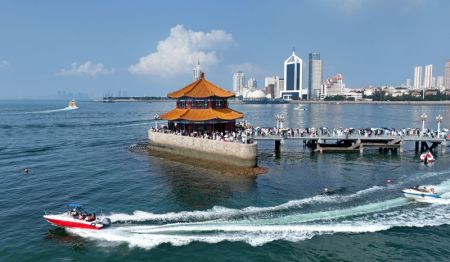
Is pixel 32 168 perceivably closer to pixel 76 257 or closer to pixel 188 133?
pixel 188 133

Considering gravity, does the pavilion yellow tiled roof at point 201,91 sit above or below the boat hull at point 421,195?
above

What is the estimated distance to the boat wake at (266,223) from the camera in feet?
84.8

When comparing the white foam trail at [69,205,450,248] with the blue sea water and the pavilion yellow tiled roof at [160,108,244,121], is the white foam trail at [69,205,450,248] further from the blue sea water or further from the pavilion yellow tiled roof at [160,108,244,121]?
the pavilion yellow tiled roof at [160,108,244,121]

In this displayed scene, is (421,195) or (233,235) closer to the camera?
(233,235)

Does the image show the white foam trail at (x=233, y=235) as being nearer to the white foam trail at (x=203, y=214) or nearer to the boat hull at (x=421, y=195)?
the white foam trail at (x=203, y=214)

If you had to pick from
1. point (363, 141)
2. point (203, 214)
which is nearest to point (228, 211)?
point (203, 214)

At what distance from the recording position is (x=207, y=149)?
50.8 m

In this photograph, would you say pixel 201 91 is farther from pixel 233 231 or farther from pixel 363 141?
pixel 233 231

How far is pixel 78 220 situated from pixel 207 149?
25.2 meters

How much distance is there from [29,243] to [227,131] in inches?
1324

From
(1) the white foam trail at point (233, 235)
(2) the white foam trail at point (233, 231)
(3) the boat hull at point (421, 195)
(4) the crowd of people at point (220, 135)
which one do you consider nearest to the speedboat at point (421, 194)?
(3) the boat hull at point (421, 195)

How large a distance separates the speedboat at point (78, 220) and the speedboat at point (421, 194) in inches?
1060

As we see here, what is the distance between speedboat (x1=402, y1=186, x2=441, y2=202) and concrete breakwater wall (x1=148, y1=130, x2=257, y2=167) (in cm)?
1819

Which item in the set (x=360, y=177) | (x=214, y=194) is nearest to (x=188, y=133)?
(x=214, y=194)
